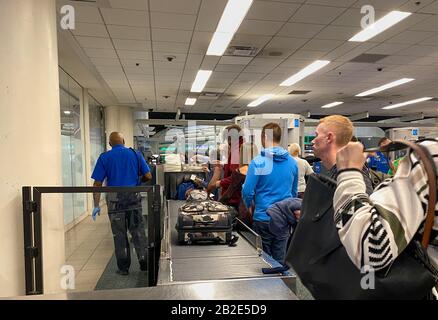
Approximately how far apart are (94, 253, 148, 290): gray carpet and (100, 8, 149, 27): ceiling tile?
3.09 m

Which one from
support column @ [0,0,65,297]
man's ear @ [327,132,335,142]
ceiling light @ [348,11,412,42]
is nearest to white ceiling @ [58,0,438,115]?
ceiling light @ [348,11,412,42]

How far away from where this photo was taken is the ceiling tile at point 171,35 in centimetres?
498

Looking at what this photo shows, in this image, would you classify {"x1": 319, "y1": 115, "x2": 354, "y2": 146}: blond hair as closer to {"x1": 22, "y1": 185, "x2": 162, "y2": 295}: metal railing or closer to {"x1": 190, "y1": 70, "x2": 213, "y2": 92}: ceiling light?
{"x1": 22, "y1": 185, "x2": 162, "y2": 295}: metal railing

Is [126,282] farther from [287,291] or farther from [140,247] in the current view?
[287,291]

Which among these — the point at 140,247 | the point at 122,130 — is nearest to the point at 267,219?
the point at 140,247

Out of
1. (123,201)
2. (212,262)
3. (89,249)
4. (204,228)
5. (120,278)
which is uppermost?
(123,201)

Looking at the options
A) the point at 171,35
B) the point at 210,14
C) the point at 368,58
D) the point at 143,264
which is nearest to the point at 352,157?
the point at 143,264

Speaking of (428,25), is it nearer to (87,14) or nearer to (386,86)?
(386,86)

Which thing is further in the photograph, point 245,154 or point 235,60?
point 235,60

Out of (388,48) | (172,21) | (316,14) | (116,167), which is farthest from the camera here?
(388,48)

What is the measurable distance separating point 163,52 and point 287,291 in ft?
17.7

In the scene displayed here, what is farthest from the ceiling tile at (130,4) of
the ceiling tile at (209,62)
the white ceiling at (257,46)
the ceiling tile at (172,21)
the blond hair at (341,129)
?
the blond hair at (341,129)

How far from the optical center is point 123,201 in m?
2.66

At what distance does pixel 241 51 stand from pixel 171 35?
1.39m
